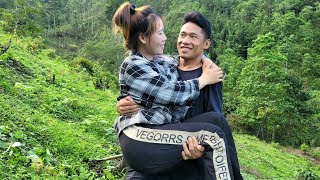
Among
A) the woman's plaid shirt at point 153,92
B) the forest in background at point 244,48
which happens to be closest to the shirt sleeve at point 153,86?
the woman's plaid shirt at point 153,92

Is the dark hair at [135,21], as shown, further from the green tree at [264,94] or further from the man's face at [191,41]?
the green tree at [264,94]

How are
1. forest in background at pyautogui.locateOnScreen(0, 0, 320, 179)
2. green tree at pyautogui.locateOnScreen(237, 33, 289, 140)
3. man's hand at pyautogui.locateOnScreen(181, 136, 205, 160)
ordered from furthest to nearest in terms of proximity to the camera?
green tree at pyautogui.locateOnScreen(237, 33, 289, 140) < forest in background at pyautogui.locateOnScreen(0, 0, 320, 179) < man's hand at pyautogui.locateOnScreen(181, 136, 205, 160)

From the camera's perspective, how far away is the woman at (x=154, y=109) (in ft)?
6.61

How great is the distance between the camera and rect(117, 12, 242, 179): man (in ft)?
6.91

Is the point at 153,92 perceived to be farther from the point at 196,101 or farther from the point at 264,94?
the point at 264,94

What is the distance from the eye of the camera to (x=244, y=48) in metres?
44.6

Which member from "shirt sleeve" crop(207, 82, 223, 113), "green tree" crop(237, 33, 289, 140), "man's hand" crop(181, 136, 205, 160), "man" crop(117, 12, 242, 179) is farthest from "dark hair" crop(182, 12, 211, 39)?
"green tree" crop(237, 33, 289, 140)

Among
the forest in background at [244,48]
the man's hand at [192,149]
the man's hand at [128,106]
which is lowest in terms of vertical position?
the forest in background at [244,48]

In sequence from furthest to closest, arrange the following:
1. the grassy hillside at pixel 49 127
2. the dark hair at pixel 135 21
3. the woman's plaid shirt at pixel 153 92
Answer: the grassy hillside at pixel 49 127 → the dark hair at pixel 135 21 → the woman's plaid shirt at pixel 153 92

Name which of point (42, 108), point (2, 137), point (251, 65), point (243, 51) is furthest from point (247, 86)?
point (243, 51)

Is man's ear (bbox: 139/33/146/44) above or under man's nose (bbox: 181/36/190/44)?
above

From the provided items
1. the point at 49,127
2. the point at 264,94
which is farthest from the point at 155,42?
the point at 264,94

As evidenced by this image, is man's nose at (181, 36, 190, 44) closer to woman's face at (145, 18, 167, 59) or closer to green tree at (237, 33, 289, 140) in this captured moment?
woman's face at (145, 18, 167, 59)

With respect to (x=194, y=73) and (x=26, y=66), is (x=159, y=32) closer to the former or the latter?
(x=194, y=73)
